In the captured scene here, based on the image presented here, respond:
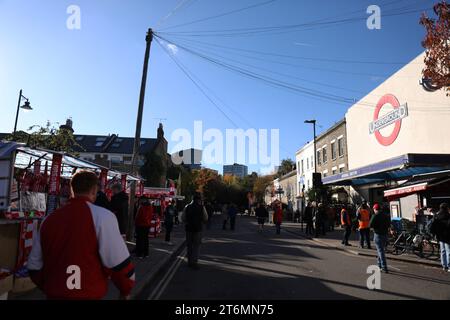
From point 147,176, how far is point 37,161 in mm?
40428

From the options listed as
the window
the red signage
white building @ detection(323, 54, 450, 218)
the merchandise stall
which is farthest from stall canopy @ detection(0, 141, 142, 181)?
the window

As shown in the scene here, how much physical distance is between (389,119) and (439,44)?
11.6m

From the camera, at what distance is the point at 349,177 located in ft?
76.0

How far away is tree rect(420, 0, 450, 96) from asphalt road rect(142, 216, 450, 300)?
6752mm

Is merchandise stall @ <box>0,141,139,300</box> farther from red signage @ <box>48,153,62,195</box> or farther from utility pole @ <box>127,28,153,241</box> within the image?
utility pole @ <box>127,28,153,241</box>

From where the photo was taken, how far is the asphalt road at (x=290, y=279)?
7.10 metres

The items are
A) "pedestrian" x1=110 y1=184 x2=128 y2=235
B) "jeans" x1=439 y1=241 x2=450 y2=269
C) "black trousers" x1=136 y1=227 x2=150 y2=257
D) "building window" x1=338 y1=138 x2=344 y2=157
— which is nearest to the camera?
"pedestrian" x1=110 y1=184 x2=128 y2=235

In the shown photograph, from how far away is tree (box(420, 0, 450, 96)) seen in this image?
12711 mm

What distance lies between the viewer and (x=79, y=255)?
9.04 feet

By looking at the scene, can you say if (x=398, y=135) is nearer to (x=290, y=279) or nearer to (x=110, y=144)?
(x=290, y=279)

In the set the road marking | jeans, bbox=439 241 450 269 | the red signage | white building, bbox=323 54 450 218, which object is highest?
white building, bbox=323 54 450 218

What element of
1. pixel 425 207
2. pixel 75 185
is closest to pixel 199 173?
pixel 425 207

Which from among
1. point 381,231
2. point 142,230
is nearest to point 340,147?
point 381,231
